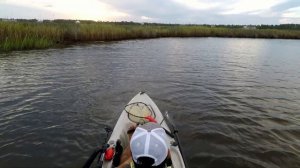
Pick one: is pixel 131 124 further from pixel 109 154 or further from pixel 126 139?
pixel 109 154

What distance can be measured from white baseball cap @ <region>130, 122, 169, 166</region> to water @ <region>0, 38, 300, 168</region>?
252 cm

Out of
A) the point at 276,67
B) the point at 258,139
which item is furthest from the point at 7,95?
the point at 276,67

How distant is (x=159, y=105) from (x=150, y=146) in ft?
18.8

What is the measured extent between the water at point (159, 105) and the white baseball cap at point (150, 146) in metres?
2.52

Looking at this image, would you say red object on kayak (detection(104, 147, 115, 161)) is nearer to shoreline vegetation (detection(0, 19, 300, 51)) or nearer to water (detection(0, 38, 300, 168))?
water (detection(0, 38, 300, 168))

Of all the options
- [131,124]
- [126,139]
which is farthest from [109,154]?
[131,124]

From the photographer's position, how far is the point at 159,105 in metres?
8.64

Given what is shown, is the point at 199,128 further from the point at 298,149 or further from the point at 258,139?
the point at 298,149

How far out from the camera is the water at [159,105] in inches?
221

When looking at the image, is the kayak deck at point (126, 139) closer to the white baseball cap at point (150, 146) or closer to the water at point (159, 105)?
the water at point (159, 105)

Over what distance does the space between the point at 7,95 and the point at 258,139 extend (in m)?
7.56

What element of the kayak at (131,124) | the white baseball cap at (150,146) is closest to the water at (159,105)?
the kayak at (131,124)

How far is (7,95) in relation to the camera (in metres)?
8.77

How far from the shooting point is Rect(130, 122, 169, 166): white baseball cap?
291 centimetres
